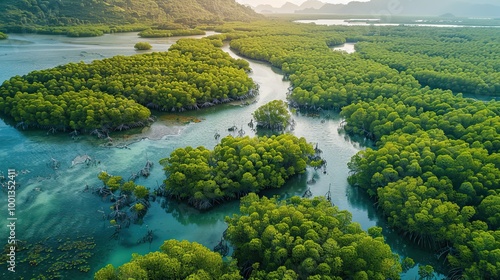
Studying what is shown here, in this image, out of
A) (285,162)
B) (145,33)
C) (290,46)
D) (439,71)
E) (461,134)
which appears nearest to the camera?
(285,162)

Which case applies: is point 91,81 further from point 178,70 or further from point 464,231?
Result: point 464,231

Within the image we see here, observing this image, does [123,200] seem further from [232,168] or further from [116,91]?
[116,91]

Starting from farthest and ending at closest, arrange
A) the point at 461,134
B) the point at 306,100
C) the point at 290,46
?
the point at 290,46 → the point at 306,100 → the point at 461,134

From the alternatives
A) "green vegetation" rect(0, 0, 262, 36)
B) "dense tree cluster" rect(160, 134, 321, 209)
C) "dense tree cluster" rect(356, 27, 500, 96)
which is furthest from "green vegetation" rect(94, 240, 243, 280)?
"green vegetation" rect(0, 0, 262, 36)

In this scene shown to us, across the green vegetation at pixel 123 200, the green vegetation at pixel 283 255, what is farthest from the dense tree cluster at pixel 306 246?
the green vegetation at pixel 123 200

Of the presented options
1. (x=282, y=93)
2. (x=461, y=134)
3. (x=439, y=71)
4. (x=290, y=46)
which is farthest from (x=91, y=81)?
A: (x=439, y=71)

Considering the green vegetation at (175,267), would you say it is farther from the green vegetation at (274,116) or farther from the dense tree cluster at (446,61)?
the dense tree cluster at (446,61)
